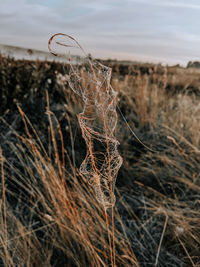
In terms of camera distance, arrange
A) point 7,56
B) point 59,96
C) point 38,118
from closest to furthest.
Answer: point 38,118 < point 59,96 < point 7,56

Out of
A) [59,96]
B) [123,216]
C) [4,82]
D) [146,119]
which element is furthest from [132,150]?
[4,82]

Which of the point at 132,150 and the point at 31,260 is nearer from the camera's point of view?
the point at 31,260

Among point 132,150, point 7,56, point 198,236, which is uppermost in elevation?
point 7,56

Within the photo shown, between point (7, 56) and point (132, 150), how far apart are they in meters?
2.68

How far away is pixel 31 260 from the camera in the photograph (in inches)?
64.3

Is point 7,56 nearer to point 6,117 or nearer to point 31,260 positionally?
point 6,117

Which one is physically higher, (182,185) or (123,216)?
(182,185)

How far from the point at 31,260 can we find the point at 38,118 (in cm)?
197

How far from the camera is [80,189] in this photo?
211 centimetres

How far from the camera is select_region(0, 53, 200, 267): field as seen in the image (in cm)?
160

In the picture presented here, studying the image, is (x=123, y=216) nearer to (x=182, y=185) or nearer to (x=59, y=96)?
(x=182, y=185)

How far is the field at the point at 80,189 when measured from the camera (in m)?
1.60

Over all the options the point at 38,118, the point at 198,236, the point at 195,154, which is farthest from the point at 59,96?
the point at 198,236

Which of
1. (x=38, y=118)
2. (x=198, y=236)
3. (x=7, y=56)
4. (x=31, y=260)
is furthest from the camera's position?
(x=7, y=56)
